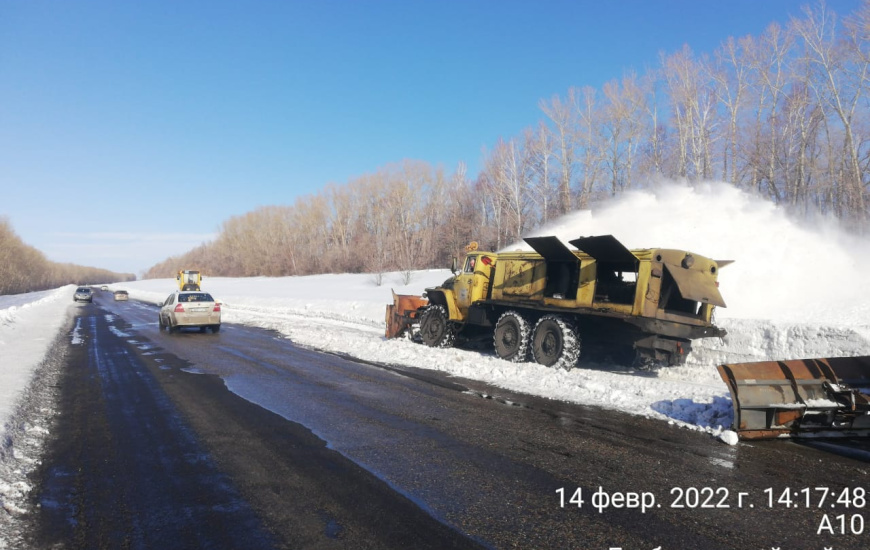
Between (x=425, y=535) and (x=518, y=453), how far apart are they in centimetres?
216

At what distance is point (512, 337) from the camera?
41.9 ft

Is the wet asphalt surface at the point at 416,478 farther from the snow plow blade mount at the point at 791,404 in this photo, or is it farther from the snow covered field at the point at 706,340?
the snow covered field at the point at 706,340

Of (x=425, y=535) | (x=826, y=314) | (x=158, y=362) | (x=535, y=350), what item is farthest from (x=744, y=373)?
(x=158, y=362)

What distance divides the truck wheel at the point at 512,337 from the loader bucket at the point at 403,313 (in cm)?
380

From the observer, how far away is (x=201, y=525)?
4039 mm

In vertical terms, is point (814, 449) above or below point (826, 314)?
below

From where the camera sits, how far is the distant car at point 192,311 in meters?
19.5

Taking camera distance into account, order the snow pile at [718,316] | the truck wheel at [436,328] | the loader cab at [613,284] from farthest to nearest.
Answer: the truck wheel at [436,328] → the loader cab at [613,284] → the snow pile at [718,316]

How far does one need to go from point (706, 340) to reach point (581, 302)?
3543mm

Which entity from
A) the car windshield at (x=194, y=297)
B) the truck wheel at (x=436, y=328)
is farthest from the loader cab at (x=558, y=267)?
the car windshield at (x=194, y=297)

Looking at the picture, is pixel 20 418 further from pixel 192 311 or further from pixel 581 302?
pixel 192 311

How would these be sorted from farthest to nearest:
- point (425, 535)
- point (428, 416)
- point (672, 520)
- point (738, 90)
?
point (738, 90), point (428, 416), point (672, 520), point (425, 535)

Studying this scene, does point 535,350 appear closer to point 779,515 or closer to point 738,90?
point 779,515

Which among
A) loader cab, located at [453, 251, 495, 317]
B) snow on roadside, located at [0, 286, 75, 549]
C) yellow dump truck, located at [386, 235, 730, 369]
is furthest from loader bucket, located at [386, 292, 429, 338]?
snow on roadside, located at [0, 286, 75, 549]
